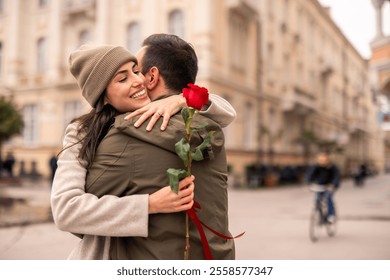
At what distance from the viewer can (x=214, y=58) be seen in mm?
10680

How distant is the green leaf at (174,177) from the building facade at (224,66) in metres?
5.51

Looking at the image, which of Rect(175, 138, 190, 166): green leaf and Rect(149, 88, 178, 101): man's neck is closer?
Rect(175, 138, 190, 166): green leaf

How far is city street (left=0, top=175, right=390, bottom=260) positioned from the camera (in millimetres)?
3334

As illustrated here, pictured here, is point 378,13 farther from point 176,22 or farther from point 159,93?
point 176,22

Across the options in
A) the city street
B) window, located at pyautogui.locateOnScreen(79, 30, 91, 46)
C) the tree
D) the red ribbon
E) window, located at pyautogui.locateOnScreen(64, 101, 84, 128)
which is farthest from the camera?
window, located at pyautogui.locateOnScreen(64, 101, 84, 128)

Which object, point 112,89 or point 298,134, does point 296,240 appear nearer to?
point 112,89

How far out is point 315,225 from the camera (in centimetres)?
564

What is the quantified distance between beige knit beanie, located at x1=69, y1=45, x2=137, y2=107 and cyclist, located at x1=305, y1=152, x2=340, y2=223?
4.99m

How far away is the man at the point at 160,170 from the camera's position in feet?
3.38

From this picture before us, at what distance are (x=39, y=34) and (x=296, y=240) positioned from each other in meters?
6.65

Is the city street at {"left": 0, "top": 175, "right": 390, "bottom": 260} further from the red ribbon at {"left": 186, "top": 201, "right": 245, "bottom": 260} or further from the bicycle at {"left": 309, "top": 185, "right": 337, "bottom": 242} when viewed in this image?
the red ribbon at {"left": 186, "top": 201, "right": 245, "bottom": 260}

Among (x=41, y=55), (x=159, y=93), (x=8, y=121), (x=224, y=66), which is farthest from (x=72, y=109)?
(x=159, y=93)

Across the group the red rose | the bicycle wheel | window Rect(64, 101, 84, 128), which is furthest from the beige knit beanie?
window Rect(64, 101, 84, 128)

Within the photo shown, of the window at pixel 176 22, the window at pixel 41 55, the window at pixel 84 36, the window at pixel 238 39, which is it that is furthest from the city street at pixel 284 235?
the window at pixel 176 22
